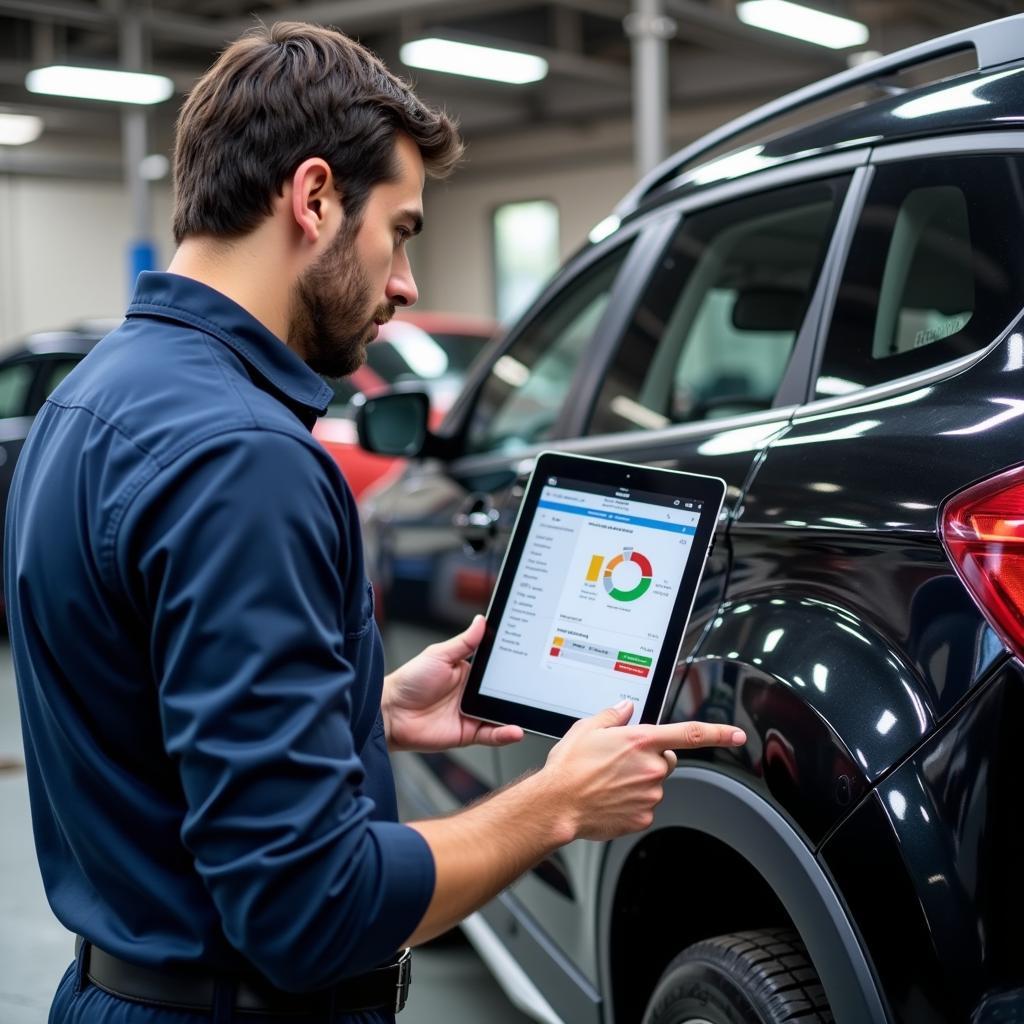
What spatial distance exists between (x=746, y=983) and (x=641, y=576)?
1.76 feet

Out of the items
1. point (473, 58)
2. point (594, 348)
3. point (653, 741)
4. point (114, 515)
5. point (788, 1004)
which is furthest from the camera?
point (473, 58)

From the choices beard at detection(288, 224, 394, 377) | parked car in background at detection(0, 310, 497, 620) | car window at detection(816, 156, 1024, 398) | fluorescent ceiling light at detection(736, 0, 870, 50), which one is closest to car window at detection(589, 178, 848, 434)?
car window at detection(816, 156, 1024, 398)

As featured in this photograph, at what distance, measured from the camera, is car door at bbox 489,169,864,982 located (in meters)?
1.92

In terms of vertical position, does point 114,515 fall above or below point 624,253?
below

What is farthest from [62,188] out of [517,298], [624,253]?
[624,253]

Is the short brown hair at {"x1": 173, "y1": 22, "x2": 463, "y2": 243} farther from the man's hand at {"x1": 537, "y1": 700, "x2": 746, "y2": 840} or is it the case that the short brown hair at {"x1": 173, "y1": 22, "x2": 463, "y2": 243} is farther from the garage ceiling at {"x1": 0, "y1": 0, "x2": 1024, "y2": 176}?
the garage ceiling at {"x1": 0, "y1": 0, "x2": 1024, "y2": 176}

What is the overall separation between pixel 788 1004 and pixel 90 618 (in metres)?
0.99

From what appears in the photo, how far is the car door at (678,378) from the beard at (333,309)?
66cm

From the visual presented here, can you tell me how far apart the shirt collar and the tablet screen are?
537 millimetres

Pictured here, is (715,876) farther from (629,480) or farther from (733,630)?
(629,480)

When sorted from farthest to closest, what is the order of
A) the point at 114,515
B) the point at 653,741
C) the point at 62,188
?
the point at 62,188
the point at 653,741
the point at 114,515

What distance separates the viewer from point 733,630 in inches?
68.4

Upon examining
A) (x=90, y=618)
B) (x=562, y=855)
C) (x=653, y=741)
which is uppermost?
(x=90, y=618)

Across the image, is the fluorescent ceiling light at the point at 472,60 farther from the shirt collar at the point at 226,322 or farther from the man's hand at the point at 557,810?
the man's hand at the point at 557,810
